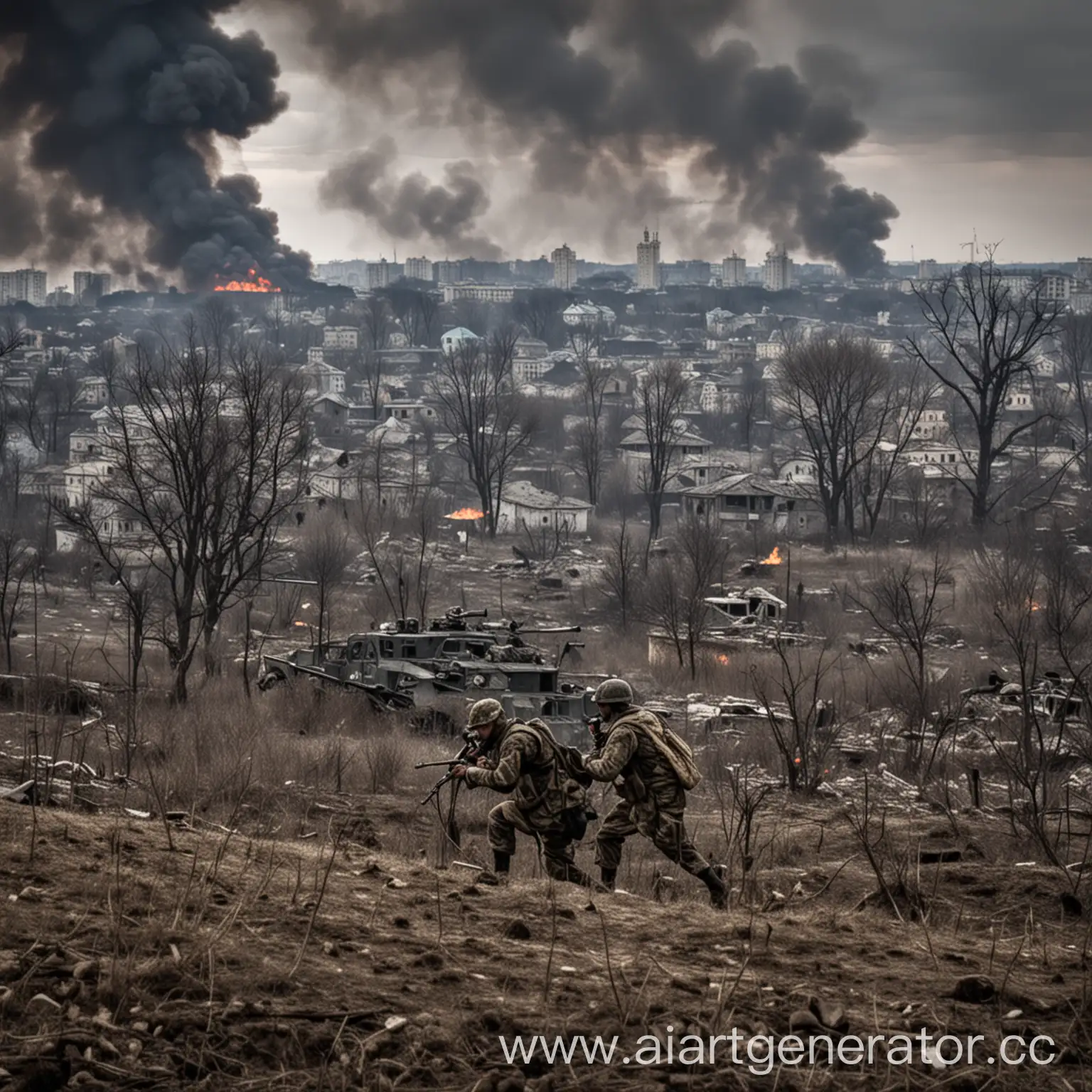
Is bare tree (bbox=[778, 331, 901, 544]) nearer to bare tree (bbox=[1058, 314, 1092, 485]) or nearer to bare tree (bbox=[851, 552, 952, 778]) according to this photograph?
bare tree (bbox=[851, 552, 952, 778])

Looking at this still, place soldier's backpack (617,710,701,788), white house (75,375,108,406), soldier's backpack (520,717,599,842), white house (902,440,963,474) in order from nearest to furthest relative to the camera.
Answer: soldier's backpack (617,710,701,788), soldier's backpack (520,717,599,842), white house (902,440,963,474), white house (75,375,108,406)

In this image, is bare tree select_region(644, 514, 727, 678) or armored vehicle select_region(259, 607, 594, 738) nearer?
armored vehicle select_region(259, 607, 594, 738)

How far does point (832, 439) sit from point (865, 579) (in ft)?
36.8

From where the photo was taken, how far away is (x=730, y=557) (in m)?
46.2

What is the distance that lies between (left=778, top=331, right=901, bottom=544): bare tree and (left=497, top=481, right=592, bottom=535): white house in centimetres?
765

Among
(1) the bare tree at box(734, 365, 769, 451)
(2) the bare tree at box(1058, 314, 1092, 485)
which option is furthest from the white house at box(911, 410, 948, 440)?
(1) the bare tree at box(734, 365, 769, 451)

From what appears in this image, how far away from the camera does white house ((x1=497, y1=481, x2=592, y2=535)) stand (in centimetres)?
5478

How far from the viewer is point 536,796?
9.41 m

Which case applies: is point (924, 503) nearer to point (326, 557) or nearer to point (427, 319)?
point (326, 557)

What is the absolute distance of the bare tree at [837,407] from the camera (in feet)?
167

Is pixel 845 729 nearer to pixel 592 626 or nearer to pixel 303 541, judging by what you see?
pixel 592 626

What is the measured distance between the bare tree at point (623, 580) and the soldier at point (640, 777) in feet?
86.4

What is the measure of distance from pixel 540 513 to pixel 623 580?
62.0 ft

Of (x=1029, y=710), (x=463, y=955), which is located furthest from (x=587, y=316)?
(x=463, y=955)
